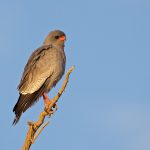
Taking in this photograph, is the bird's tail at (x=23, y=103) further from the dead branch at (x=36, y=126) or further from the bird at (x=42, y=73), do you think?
the dead branch at (x=36, y=126)

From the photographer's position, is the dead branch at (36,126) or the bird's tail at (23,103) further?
the bird's tail at (23,103)

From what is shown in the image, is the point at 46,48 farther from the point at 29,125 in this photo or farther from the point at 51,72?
the point at 29,125

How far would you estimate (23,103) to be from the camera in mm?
Answer: 8570

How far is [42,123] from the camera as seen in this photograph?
643cm

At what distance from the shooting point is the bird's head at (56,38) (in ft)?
36.2

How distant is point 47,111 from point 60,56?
3.69 meters

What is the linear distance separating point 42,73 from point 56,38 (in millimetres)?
1588

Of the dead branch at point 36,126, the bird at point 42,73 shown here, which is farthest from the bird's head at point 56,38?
the dead branch at point 36,126

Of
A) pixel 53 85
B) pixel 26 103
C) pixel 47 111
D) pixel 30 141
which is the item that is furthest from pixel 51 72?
pixel 30 141

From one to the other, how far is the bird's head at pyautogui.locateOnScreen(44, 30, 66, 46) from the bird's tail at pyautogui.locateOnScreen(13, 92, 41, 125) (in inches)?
88.9

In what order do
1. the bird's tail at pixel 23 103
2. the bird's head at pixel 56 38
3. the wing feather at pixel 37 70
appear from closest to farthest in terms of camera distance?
the bird's tail at pixel 23 103
the wing feather at pixel 37 70
the bird's head at pixel 56 38

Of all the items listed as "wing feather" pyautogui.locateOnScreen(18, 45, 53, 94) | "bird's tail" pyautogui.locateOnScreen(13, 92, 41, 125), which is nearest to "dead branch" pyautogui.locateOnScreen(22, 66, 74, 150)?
"bird's tail" pyautogui.locateOnScreen(13, 92, 41, 125)

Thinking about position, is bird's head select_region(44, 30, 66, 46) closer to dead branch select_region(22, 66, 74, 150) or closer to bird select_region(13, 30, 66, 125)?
bird select_region(13, 30, 66, 125)

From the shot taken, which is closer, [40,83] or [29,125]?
[29,125]
